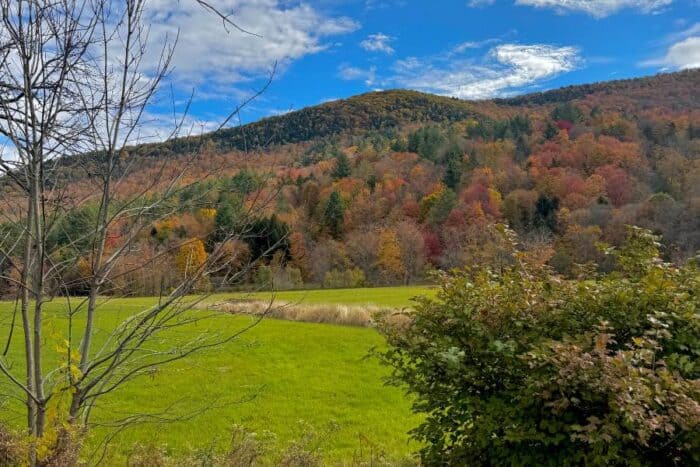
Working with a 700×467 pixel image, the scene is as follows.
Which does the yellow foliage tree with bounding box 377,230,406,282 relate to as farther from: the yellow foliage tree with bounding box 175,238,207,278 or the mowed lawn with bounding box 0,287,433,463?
the yellow foliage tree with bounding box 175,238,207,278

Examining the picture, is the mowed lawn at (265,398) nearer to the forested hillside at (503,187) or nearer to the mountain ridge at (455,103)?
the forested hillside at (503,187)

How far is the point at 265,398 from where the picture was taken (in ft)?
37.8

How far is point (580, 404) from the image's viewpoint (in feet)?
10.2

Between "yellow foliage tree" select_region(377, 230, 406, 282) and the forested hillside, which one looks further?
"yellow foliage tree" select_region(377, 230, 406, 282)

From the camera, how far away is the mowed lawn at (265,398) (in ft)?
20.6

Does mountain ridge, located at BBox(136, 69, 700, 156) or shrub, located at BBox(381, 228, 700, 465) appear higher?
mountain ridge, located at BBox(136, 69, 700, 156)

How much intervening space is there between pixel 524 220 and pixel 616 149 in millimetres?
20236

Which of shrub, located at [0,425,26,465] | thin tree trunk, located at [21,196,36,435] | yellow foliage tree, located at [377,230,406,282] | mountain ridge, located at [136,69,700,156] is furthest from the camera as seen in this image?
mountain ridge, located at [136,69,700,156]

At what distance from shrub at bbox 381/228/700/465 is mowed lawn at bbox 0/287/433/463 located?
1501 millimetres

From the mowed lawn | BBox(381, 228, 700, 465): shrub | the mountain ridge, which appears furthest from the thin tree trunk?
the mountain ridge

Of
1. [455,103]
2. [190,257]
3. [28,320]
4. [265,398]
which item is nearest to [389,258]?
[265,398]

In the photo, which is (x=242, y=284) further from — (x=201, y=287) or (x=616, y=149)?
(x=616, y=149)

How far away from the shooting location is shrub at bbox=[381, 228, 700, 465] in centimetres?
282

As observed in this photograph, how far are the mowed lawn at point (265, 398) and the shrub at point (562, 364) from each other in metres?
1.50
